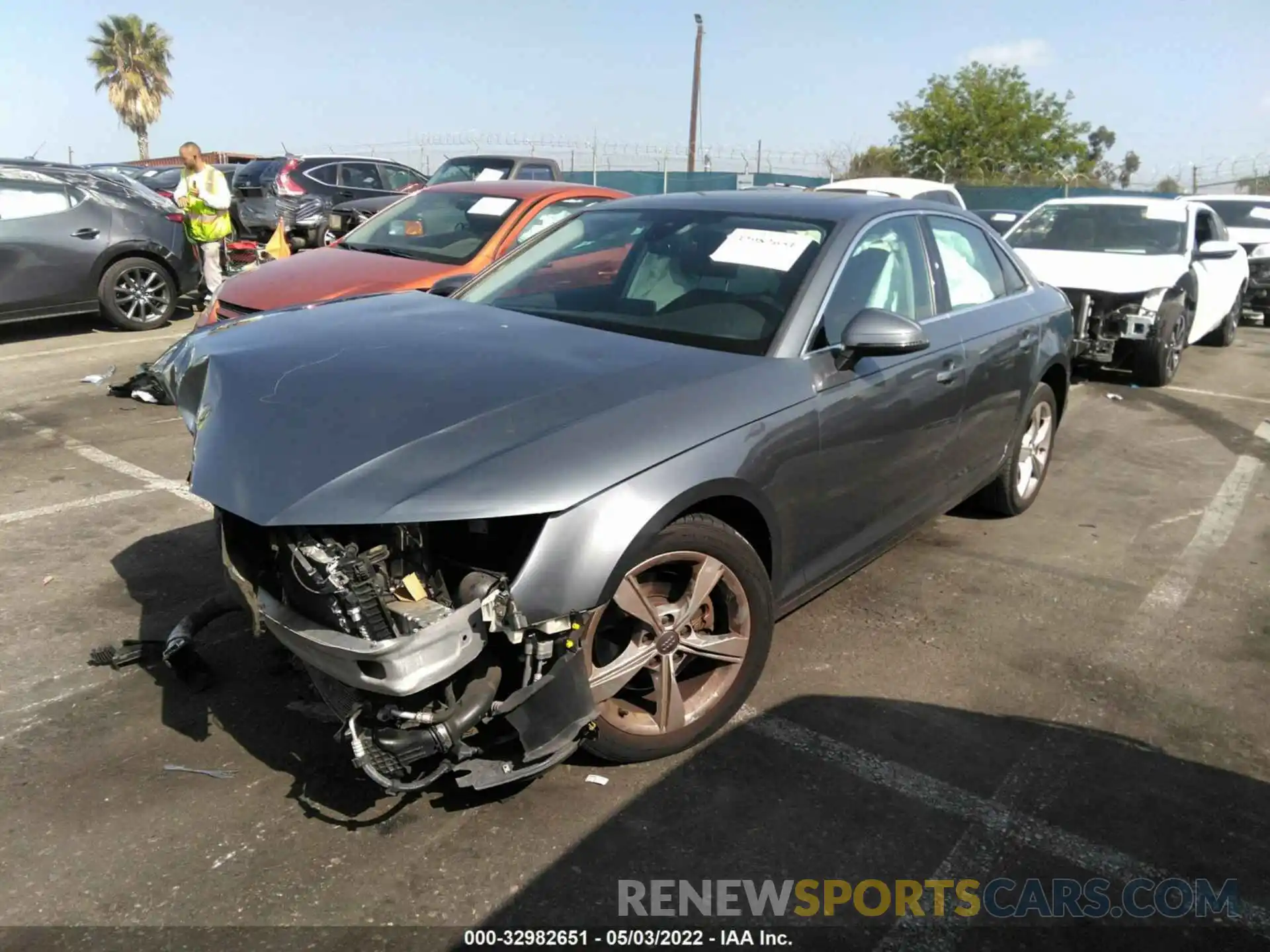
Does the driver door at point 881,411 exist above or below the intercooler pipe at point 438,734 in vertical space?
above

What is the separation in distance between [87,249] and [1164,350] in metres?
10.0

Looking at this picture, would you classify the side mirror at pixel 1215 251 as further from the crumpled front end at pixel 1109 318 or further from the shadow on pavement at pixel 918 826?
A: the shadow on pavement at pixel 918 826

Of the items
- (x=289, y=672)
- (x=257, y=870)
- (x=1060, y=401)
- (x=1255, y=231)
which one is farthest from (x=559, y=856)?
(x=1255, y=231)

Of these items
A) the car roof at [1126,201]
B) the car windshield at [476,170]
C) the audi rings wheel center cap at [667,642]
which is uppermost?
the car windshield at [476,170]

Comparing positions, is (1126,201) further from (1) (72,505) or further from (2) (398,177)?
(2) (398,177)

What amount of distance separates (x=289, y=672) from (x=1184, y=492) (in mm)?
5308

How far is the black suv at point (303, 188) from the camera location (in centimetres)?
1515

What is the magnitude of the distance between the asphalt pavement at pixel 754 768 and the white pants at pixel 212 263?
592cm

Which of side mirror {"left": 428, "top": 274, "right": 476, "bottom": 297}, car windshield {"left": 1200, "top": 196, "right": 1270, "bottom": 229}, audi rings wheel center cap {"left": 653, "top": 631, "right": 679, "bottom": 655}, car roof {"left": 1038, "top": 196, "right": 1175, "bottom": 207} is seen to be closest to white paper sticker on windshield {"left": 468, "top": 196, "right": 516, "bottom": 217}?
side mirror {"left": 428, "top": 274, "right": 476, "bottom": 297}

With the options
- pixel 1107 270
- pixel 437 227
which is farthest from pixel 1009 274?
pixel 1107 270

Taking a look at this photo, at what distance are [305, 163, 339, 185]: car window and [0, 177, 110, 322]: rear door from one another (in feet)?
20.4

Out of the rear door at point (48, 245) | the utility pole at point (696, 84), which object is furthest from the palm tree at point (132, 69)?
→ the rear door at point (48, 245)

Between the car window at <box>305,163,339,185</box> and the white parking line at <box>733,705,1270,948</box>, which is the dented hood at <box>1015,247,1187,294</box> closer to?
the white parking line at <box>733,705,1270,948</box>

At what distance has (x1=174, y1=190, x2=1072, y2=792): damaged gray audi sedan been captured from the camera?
2.49m
